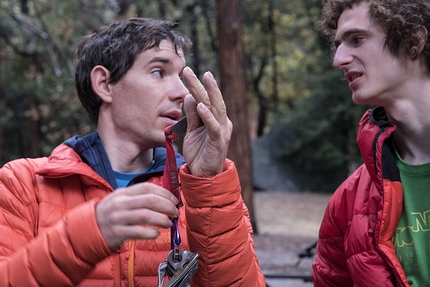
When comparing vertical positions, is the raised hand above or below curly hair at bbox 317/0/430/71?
below

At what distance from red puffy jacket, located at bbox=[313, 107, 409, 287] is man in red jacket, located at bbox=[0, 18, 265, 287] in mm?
471

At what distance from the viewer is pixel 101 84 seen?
2.30 metres

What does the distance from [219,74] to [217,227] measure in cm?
845

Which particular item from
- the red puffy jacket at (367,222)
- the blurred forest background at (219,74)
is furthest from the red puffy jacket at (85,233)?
the blurred forest background at (219,74)

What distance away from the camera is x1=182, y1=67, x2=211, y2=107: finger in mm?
1596

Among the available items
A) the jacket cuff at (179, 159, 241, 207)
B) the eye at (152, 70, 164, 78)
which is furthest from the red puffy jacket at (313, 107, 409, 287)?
the eye at (152, 70, 164, 78)

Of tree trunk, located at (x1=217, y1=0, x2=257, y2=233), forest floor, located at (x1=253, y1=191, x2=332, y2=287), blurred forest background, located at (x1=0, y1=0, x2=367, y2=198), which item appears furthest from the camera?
blurred forest background, located at (x1=0, y1=0, x2=367, y2=198)

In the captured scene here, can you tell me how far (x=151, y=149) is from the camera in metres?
2.34

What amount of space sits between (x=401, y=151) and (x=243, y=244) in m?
0.92

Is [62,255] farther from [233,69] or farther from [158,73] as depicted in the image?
[233,69]

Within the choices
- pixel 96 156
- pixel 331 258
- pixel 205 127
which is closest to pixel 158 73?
pixel 96 156

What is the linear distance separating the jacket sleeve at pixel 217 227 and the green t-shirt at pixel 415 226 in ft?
2.31

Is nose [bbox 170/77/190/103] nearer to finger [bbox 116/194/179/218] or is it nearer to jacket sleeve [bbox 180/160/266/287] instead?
jacket sleeve [bbox 180/160/266/287]

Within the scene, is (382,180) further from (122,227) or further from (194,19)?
(194,19)
